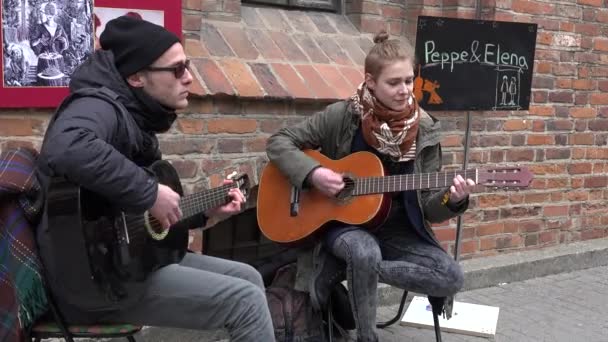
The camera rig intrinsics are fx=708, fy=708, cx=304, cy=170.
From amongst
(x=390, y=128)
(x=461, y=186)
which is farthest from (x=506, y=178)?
(x=390, y=128)

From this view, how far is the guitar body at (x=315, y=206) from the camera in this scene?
3109 millimetres

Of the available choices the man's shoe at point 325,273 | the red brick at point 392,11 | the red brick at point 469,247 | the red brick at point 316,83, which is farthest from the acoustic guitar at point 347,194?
the red brick at point 469,247

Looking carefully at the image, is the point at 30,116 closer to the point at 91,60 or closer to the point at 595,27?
the point at 91,60

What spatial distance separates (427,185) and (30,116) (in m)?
1.72

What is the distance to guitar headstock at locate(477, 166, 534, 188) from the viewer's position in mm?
2871

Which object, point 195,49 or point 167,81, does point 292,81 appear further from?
point 167,81

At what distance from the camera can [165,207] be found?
7.18 ft

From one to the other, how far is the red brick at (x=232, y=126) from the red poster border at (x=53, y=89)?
19.3 inches

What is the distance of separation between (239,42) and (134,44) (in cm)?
159

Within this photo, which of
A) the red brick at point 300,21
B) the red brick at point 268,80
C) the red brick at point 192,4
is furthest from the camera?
the red brick at point 300,21

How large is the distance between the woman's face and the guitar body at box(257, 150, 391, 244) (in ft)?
0.83

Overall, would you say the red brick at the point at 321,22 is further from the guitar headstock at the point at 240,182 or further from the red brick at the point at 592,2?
the red brick at the point at 592,2

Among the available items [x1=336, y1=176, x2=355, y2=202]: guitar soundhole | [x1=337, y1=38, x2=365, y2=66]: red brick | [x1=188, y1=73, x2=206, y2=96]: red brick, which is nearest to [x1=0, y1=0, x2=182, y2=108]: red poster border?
[x1=188, y1=73, x2=206, y2=96]: red brick

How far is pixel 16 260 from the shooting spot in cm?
216
